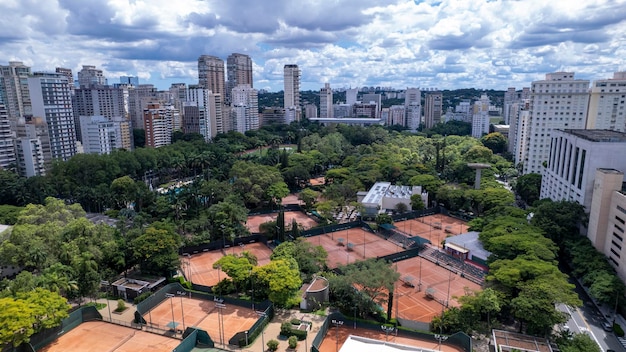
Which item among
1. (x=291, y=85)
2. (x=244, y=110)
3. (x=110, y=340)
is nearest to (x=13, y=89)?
(x=244, y=110)

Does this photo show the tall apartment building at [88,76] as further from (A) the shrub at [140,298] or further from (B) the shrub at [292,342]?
(B) the shrub at [292,342]

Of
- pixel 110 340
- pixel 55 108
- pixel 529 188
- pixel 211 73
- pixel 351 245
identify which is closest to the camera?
pixel 110 340

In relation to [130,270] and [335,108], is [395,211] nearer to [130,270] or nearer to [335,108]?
[130,270]

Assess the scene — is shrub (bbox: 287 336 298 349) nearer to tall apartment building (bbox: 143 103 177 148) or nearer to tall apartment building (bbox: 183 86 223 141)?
tall apartment building (bbox: 143 103 177 148)

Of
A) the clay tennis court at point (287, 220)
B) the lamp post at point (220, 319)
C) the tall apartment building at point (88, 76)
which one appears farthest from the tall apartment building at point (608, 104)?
the tall apartment building at point (88, 76)

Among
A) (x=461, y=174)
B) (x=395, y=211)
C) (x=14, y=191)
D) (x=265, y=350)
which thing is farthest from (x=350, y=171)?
(x=14, y=191)

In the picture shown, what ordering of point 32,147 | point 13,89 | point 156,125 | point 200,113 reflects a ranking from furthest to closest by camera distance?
point 200,113 < point 13,89 < point 156,125 < point 32,147

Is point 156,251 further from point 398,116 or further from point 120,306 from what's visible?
point 398,116

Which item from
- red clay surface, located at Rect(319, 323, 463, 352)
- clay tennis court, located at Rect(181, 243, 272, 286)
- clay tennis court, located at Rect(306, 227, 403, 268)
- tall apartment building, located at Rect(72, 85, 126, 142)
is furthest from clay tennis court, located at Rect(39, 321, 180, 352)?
tall apartment building, located at Rect(72, 85, 126, 142)
